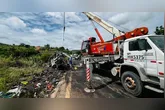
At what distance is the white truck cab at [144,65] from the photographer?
207 cm

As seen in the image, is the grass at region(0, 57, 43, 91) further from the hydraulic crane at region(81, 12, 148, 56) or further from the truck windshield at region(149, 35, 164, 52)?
the truck windshield at region(149, 35, 164, 52)

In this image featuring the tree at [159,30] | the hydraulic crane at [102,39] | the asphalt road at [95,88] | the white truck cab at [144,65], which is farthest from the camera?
the hydraulic crane at [102,39]

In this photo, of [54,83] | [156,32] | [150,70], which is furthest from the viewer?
[54,83]

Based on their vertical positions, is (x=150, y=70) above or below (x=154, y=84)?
above

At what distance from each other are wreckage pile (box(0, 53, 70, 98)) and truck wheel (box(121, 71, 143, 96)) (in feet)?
5.79

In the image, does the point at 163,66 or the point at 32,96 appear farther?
the point at 32,96

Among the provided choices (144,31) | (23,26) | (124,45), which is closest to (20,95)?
(23,26)

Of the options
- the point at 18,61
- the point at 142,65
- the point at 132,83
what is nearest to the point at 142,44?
the point at 142,65

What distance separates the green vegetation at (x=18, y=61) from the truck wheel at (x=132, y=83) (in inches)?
62.8

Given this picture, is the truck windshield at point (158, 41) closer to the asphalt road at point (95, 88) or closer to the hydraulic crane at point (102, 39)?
the hydraulic crane at point (102, 39)

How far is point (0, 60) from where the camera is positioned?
2.82m

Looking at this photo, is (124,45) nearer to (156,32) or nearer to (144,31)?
(144,31)

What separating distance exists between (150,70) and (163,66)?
0.74 ft

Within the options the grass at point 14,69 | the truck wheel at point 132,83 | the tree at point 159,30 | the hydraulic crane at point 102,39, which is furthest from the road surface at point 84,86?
the tree at point 159,30
